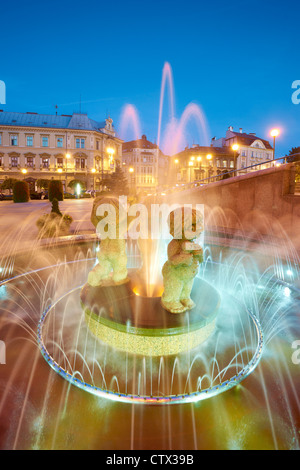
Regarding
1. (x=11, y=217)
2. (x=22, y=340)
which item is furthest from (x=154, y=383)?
(x=11, y=217)

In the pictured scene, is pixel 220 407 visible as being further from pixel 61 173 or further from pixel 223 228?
pixel 61 173

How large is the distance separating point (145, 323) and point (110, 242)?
63.1 inches

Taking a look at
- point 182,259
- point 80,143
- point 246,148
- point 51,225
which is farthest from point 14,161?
point 182,259

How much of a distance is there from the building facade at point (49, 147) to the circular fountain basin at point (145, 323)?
54.6 m

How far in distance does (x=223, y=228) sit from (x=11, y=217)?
13.5 meters

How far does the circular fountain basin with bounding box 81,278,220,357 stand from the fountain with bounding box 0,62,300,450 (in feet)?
0.07

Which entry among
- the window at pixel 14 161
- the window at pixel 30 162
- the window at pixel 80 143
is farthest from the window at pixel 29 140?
the window at pixel 80 143

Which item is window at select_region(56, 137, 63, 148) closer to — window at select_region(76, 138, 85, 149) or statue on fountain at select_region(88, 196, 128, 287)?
window at select_region(76, 138, 85, 149)

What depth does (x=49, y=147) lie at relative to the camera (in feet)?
184

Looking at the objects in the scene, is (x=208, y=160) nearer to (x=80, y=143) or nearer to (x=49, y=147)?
(x=80, y=143)

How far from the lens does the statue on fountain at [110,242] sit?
14.7 feet

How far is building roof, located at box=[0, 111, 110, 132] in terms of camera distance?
182 ft

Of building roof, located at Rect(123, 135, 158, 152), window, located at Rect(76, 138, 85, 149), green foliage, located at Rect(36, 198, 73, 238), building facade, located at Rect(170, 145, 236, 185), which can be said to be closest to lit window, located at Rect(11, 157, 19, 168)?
window, located at Rect(76, 138, 85, 149)

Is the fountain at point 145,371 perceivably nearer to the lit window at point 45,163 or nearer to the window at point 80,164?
the window at point 80,164
